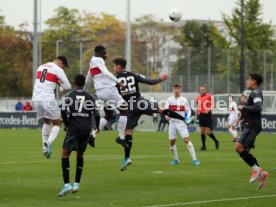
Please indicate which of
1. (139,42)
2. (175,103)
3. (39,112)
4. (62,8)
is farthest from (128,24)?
(62,8)

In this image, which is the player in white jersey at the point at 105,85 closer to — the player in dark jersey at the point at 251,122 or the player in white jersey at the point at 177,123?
the player in white jersey at the point at 177,123

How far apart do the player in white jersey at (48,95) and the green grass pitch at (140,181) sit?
867 mm

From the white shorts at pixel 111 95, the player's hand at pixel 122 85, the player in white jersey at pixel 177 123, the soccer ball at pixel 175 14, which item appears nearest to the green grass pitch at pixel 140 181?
the player in white jersey at pixel 177 123

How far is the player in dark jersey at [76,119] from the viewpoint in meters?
16.7

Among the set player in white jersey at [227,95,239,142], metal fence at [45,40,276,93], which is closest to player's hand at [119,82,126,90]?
player in white jersey at [227,95,239,142]

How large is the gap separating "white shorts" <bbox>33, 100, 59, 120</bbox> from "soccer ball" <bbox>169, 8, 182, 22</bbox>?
12138 millimetres

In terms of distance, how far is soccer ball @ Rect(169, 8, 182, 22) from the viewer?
34000mm

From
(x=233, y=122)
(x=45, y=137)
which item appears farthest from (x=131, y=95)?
(x=233, y=122)

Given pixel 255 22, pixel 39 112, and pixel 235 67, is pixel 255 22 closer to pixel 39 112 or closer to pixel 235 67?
pixel 235 67

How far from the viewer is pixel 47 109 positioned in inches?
888

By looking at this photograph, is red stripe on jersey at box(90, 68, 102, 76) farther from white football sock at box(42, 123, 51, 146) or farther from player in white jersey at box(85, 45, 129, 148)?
white football sock at box(42, 123, 51, 146)

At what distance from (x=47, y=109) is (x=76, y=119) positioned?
19.4 ft

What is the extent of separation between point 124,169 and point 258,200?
6.43 metres

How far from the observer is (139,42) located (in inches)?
3898
